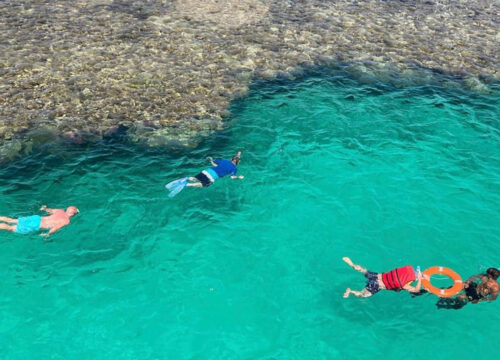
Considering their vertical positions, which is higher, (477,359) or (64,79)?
(64,79)

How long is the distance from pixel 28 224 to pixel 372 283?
11.0 meters

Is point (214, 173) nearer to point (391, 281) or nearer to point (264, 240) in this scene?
point (264, 240)

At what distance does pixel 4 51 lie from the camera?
24.0 m

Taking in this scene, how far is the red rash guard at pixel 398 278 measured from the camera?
41.7 ft

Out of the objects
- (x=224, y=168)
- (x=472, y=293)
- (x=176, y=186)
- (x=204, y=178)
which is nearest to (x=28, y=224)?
(x=176, y=186)

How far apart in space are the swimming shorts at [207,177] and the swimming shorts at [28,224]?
558cm

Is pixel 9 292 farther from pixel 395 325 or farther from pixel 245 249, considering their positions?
pixel 395 325

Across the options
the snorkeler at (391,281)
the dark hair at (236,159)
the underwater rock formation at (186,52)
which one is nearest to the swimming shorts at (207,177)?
the dark hair at (236,159)

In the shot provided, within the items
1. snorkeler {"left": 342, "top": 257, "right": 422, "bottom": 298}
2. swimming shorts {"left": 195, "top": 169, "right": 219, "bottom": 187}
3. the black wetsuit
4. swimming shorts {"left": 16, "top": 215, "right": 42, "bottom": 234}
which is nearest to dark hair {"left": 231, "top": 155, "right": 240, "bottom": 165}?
swimming shorts {"left": 195, "top": 169, "right": 219, "bottom": 187}

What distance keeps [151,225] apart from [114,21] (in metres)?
18.5

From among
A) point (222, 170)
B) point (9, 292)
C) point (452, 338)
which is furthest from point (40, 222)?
point (452, 338)


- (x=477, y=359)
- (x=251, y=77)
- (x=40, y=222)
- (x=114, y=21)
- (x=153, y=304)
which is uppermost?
(x=114, y=21)

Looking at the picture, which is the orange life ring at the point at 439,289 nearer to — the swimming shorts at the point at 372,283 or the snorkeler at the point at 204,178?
the swimming shorts at the point at 372,283

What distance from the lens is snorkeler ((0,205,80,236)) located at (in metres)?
14.1
